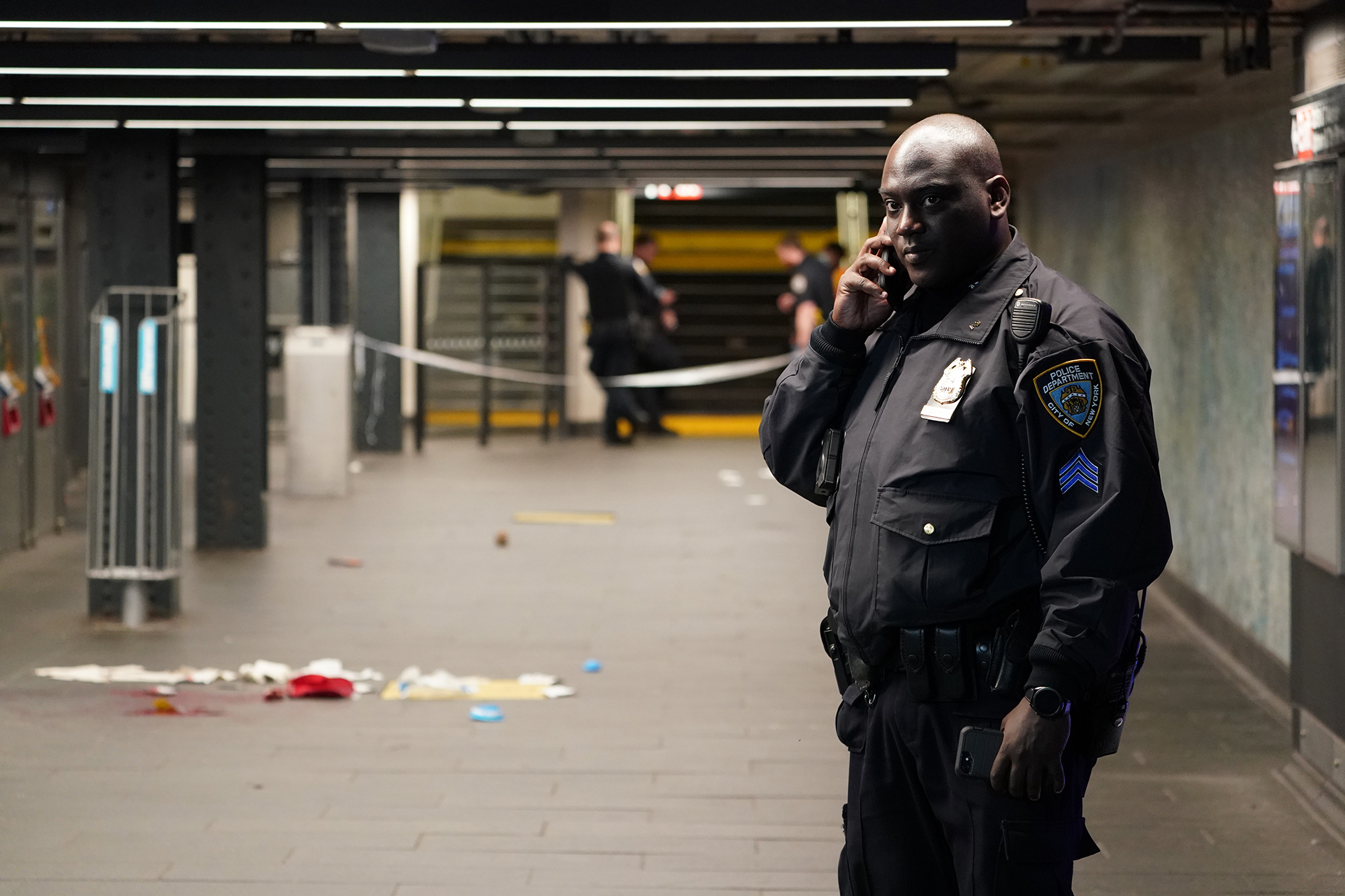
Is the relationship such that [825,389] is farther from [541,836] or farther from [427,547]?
[427,547]

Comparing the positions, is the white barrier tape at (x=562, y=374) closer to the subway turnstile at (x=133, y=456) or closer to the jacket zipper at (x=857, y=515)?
the subway turnstile at (x=133, y=456)

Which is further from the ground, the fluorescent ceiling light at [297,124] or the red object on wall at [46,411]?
the fluorescent ceiling light at [297,124]

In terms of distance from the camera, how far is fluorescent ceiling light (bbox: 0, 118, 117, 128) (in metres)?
7.97

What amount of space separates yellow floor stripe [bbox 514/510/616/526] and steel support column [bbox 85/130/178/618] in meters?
3.92

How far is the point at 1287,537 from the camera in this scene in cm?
580

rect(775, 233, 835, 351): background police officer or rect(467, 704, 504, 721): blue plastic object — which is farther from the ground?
rect(775, 233, 835, 351): background police officer

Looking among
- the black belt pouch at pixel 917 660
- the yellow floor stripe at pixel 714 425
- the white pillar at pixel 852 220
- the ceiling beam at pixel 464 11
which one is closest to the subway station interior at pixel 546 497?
the ceiling beam at pixel 464 11

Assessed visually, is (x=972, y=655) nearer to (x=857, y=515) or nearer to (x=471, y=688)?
(x=857, y=515)

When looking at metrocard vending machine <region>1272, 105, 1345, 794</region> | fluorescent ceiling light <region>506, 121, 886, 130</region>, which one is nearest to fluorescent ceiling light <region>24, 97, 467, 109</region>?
fluorescent ceiling light <region>506, 121, 886, 130</region>

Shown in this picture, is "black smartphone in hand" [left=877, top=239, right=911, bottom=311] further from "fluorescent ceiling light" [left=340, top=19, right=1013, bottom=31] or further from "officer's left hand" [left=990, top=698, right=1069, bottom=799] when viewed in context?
"fluorescent ceiling light" [left=340, top=19, right=1013, bottom=31]

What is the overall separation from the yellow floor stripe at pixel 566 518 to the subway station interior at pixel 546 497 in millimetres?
69

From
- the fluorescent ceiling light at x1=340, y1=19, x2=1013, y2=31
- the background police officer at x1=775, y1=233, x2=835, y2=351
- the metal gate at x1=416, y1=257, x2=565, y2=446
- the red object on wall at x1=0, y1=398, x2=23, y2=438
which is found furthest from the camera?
the metal gate at x1=416, y1=257, x2=565, y2=446

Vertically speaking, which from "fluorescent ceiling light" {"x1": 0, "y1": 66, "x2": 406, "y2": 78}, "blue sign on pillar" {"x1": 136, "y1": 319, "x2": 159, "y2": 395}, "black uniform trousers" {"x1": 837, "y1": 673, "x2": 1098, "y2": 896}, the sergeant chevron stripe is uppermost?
"fluorescent ceiling light" {"x1": 0, "y1": 66, "x2": 406, "y2": 78}

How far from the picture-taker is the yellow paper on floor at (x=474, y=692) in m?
6.83
